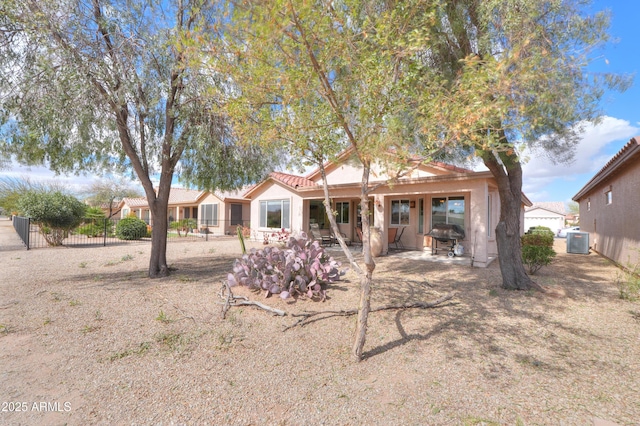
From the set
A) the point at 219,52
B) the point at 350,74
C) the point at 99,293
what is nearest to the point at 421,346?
the point at 350,74

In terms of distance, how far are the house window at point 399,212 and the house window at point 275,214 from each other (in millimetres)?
5238

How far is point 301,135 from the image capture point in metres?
4.25

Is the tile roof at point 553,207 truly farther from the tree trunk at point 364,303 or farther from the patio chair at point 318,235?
the tree trunk at point 364,303

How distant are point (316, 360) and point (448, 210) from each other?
1028 cm

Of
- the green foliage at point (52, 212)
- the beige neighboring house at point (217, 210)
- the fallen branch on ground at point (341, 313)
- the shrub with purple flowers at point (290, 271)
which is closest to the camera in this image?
the fallen branch on ground at point (341, 313)

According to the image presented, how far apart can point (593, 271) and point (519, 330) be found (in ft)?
23.1

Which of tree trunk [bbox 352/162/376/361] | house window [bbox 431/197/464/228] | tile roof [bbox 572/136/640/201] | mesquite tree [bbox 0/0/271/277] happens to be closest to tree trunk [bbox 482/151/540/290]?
tile roof [bbox 572/136/640/201]

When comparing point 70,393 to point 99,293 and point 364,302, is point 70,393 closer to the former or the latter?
point 364,302

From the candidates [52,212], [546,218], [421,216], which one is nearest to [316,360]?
[421,216]

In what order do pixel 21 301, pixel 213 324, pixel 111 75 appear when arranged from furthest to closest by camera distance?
pixel 111 75 → pixel 21 301 → pixel 213 324

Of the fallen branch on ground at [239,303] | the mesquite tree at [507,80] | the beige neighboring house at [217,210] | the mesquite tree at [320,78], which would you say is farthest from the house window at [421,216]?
the beige neighboring house at [217,210]

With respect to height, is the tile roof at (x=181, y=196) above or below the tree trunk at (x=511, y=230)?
above

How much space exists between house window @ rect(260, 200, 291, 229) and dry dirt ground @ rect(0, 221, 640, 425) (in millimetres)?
9449

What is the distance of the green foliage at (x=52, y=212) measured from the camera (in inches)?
536
